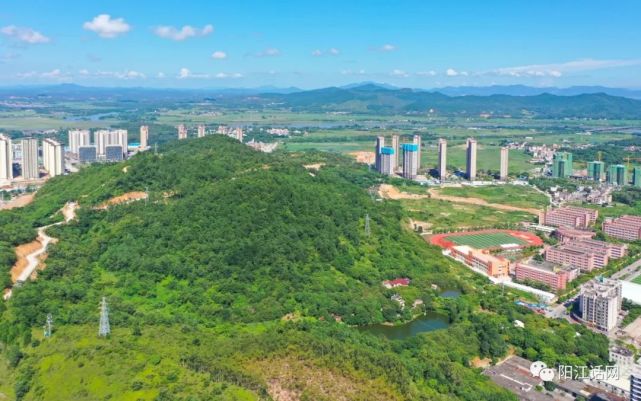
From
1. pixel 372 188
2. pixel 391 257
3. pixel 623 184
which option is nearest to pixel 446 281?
pixel 391 257

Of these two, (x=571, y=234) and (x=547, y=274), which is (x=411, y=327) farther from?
(x=571, y=234)

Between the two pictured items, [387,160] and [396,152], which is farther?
[396,152]

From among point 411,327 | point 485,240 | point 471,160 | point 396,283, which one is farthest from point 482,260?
point 471,160

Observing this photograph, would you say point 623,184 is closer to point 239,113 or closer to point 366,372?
point 366,372

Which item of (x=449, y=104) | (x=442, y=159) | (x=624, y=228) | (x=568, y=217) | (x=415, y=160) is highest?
(x=449, y=104)

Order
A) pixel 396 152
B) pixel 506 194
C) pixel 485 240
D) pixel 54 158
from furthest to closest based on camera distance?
1. pixel 396 152
2. pixel 54 158
3. pixel 506 194
4. pixel 485 240

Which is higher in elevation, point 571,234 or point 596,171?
point 596,171
